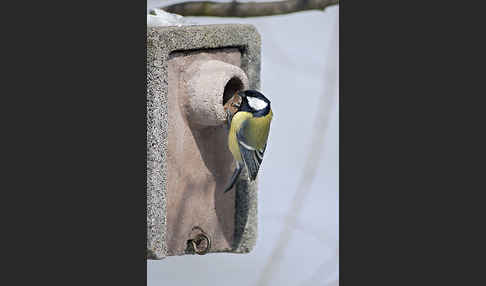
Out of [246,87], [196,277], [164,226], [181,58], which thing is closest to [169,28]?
[181,58]

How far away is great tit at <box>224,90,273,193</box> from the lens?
458cm

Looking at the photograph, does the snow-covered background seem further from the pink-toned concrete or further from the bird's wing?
the bird's wing

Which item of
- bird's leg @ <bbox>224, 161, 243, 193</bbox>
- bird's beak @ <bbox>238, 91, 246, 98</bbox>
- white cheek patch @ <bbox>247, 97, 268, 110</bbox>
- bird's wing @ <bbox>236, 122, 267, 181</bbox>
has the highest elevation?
bird's beak @ <bbox>238, 91, 246, 98</bbox>

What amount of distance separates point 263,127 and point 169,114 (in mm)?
430

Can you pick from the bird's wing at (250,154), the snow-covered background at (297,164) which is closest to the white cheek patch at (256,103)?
the bird's wing at (250,154)

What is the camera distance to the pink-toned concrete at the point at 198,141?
4551 mm

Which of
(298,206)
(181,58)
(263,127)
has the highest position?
(181,58)

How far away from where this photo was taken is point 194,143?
4676mm

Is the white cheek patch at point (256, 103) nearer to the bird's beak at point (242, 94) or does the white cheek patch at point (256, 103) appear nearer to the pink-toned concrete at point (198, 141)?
the bird's beak at point (242, 94)

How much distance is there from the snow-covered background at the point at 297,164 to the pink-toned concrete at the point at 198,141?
0.22 meters

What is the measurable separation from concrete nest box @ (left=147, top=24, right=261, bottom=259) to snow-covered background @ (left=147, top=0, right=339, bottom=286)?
4.7 inches

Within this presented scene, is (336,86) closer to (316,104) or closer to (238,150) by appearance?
(316,104)

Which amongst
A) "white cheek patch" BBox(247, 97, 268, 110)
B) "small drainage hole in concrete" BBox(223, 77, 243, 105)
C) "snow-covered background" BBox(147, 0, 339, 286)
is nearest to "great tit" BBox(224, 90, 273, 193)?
"white cheek patch" BBox(247, 97, 268, 110)

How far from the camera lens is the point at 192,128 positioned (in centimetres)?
465
